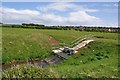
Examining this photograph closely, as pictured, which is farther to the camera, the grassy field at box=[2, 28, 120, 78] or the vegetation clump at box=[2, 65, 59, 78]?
the grassy field at box=[2, 28, 120, 78]

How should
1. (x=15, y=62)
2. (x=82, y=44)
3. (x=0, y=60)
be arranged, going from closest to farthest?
1. (x=0, y=60)
2. (x=15, y=62)
3. (x=82, y=44)

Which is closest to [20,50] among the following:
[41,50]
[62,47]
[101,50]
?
[41,50]

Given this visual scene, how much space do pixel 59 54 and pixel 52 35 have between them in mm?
9755

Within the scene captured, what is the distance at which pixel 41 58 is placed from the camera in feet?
108

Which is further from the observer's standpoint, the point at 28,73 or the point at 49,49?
the point at 49,49

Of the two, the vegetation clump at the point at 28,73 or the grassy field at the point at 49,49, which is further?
the grassy field at the point at 49,49

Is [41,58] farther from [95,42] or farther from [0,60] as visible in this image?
[95,42]

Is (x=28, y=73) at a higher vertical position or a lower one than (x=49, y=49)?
higher

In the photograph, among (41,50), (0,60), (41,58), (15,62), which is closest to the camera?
(0,60)

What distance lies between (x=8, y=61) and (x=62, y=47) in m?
8.91

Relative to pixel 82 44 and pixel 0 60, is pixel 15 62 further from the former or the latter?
pixel 82 44

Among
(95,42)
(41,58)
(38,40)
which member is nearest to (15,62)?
(41,58)

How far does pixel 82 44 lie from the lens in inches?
1487

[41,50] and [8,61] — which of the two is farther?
[41,50]
